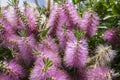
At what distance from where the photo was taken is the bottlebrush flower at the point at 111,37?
6.06ft

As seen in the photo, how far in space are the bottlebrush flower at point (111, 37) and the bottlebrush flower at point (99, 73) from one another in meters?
0.28

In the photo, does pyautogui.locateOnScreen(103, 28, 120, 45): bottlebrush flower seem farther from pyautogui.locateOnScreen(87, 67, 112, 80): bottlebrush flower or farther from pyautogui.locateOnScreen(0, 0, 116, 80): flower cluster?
pyautogui.locateOnScreen(87, 67, 112, 80): bottlebrush flower

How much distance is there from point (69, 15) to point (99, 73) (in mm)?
342

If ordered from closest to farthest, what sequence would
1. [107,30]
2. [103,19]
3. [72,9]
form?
[72,9], [107,30], [103,19]

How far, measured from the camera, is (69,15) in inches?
68.7

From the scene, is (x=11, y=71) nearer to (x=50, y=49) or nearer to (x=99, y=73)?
(x=50, y=49)

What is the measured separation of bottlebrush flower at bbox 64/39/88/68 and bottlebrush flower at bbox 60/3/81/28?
0.68 feet

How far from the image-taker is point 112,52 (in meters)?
1.71

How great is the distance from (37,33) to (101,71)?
0.39 metres

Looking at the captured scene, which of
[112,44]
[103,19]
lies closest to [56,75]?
[112,44]

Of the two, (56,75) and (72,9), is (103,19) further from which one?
(56,75)

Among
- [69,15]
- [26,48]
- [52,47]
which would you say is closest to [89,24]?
[69,15]

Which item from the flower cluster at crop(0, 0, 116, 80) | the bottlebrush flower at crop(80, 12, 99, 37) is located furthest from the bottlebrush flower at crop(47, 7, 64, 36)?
the bottlebrush flower at crop(80, 12, 99, 37)

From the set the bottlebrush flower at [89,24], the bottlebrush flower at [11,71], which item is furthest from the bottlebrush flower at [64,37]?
the bottlebrush flower at [11,71]
